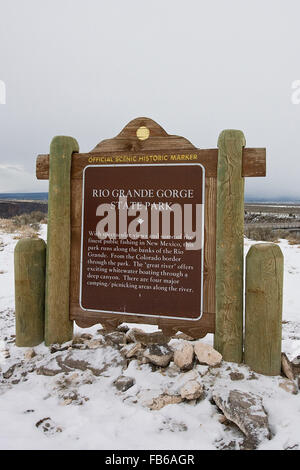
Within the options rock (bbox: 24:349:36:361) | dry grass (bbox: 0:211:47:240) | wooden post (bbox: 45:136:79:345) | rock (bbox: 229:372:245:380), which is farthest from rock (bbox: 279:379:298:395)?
dry grass (bbox: 0:211:47:240)

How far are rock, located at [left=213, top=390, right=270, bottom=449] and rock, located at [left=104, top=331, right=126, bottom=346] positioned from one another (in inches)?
56.2

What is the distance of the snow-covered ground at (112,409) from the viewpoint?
2.57 metres

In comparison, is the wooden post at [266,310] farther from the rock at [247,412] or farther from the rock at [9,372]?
the rock at [9,372]

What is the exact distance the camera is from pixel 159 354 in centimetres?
358

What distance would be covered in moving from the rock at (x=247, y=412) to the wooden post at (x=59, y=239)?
2.04 meters

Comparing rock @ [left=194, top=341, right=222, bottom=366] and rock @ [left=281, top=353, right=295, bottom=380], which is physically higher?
rock @ [left=194, top=341, right=222, bottom=366]

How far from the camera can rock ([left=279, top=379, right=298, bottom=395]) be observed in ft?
10.5

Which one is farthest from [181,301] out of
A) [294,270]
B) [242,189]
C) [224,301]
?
[294,270]

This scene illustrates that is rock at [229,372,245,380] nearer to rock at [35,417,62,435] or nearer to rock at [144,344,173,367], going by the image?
rock at [144,344,173,367]

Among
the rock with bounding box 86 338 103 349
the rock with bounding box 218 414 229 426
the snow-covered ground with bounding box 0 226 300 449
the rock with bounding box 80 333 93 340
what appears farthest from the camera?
the rock with bounding box 80 333 93 340

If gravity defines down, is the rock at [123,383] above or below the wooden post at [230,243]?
below

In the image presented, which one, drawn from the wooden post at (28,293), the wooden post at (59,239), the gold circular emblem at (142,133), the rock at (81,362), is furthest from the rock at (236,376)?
the gold circular emblem at (142,133)

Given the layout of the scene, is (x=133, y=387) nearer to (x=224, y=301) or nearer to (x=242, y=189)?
(x=224, y=301)
